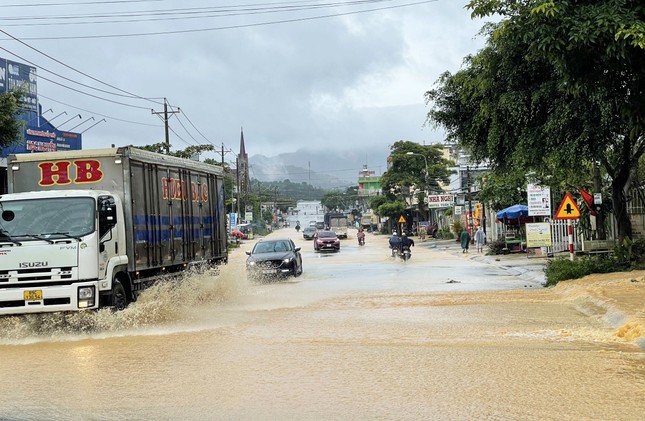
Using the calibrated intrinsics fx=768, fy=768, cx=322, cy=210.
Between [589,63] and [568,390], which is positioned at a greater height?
[589,63]

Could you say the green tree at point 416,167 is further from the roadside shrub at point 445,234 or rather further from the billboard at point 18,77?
the billboard at point 18,77

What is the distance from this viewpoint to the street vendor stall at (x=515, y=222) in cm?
3822

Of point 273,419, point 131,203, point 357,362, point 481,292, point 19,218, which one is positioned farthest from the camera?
point 481,292

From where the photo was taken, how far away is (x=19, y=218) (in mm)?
12789

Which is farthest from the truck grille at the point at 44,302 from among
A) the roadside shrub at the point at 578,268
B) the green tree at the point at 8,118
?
the roadside shrub at the point at 578,268

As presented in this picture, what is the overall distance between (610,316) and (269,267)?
1385 cm

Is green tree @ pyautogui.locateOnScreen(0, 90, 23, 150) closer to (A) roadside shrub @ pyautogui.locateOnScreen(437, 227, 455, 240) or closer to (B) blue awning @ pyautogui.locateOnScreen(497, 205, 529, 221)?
→ (B) blue awning @ pyautogui.locateOnScreen(497, 205, 529, 221)

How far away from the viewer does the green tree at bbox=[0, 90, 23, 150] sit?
68.6 ft

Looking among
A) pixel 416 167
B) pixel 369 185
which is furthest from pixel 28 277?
pixel 369 185

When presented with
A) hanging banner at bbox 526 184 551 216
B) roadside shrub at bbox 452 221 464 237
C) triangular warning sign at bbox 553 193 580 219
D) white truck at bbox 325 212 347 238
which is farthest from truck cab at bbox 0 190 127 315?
white truck at bbox 325 212 347 238

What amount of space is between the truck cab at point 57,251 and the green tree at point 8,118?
338 inches

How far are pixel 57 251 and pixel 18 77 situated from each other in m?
32.8

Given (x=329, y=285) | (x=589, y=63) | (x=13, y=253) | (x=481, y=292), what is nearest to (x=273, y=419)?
(x=13, y=253)

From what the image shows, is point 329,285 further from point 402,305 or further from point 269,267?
point 402,305
